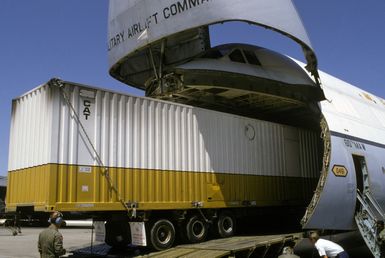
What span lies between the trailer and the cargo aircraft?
0.03 m

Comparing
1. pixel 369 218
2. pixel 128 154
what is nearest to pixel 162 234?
pixel 128 154

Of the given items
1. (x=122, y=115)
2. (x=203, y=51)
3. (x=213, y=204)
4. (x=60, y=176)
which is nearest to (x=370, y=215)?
(x=213, y=204)

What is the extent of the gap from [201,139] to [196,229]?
2498mm

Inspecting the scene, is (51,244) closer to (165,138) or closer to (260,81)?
(165,138)

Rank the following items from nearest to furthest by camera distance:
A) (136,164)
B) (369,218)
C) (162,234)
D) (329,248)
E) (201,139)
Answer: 1. (329,248)
2. (136,164)
3. (162,234)
4. (201,139)
5. (369,218)

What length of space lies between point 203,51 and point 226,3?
204 cm

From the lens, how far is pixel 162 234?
11.6 m

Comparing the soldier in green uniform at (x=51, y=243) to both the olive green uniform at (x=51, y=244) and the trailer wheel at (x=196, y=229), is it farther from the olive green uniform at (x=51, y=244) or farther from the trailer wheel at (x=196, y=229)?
the trailer wheel at (x=196, y=229)

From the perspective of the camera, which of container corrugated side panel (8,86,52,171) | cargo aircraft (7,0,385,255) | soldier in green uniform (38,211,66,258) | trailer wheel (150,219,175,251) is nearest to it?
soldier in green uniform (38,211,66,258)

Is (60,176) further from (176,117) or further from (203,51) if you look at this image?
(203,51)

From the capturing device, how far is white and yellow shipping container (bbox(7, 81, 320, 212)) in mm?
9969

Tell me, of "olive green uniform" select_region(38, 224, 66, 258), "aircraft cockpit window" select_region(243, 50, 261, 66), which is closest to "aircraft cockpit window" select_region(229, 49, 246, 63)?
"aircraft cockpit window" select_region(243, 50, 261, 66)

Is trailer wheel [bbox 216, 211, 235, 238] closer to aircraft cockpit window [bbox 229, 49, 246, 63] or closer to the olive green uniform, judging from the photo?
aircraft cockpit window [bbox 229, 49, 246, 63]

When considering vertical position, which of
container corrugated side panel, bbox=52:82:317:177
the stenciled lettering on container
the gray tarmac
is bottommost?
the gray tarmac
